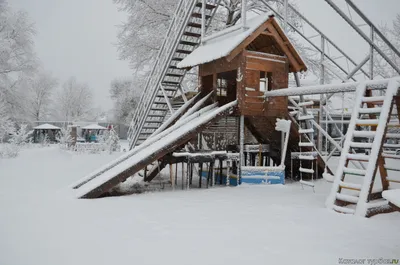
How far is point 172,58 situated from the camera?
39.1 ft

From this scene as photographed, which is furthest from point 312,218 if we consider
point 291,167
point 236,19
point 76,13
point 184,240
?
point 76,13

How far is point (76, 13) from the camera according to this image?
634ft

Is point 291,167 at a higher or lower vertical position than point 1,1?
lower

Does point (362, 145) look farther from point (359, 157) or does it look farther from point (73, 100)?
point (73, 100)

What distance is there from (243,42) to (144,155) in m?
4.16

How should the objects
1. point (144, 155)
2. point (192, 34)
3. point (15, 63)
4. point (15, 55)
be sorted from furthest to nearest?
1. point (15, 63)
2. point (15, 55)
3. point (192, 34)
4. point (144, 155)

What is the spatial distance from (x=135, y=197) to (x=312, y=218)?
392cm

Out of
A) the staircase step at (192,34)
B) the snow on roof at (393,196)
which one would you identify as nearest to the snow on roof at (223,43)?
the staircase step at (192,34)

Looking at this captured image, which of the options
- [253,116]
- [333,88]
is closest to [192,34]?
[253,116]

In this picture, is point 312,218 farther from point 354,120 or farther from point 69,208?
point 69,208

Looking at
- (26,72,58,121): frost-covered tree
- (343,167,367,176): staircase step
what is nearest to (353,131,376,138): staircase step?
(343,167,367,176): staircase step

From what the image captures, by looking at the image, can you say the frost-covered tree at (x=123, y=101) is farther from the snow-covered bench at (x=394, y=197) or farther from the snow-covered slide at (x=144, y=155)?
the snow-covered bench at (x=394, y=197)

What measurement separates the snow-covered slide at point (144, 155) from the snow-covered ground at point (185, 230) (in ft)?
1.18

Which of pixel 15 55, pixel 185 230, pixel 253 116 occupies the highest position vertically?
pixel 15 55
